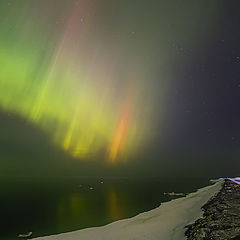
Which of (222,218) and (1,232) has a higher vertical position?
(222,218)

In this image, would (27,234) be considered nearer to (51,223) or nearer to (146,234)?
(51,223)

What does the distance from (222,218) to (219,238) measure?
Result: 254 inches

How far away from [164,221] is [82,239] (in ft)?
36.4

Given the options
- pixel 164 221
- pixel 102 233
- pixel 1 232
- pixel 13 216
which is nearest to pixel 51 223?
pixel 1 232

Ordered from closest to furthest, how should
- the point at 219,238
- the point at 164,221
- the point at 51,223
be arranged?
the point at 219,238
the point at 164,221
the point at 51,223

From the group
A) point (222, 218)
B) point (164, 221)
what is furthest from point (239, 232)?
point (164, 221)

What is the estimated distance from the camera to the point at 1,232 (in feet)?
129

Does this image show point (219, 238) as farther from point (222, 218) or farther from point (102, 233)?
point (102, 233)

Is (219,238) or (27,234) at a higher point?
(219,238)

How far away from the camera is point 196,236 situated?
21.6 m

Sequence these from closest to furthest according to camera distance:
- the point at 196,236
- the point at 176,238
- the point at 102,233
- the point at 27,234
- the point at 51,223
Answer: the point at 196,236, the point at 176,238, the point at 102,233, the point at 27,234, the point at 51,223

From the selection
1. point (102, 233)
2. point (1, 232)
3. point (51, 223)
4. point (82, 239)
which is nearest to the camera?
point (82, 239)

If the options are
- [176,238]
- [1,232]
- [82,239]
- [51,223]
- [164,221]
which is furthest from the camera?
[51,223]

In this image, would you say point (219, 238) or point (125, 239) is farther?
point (125, 239)
